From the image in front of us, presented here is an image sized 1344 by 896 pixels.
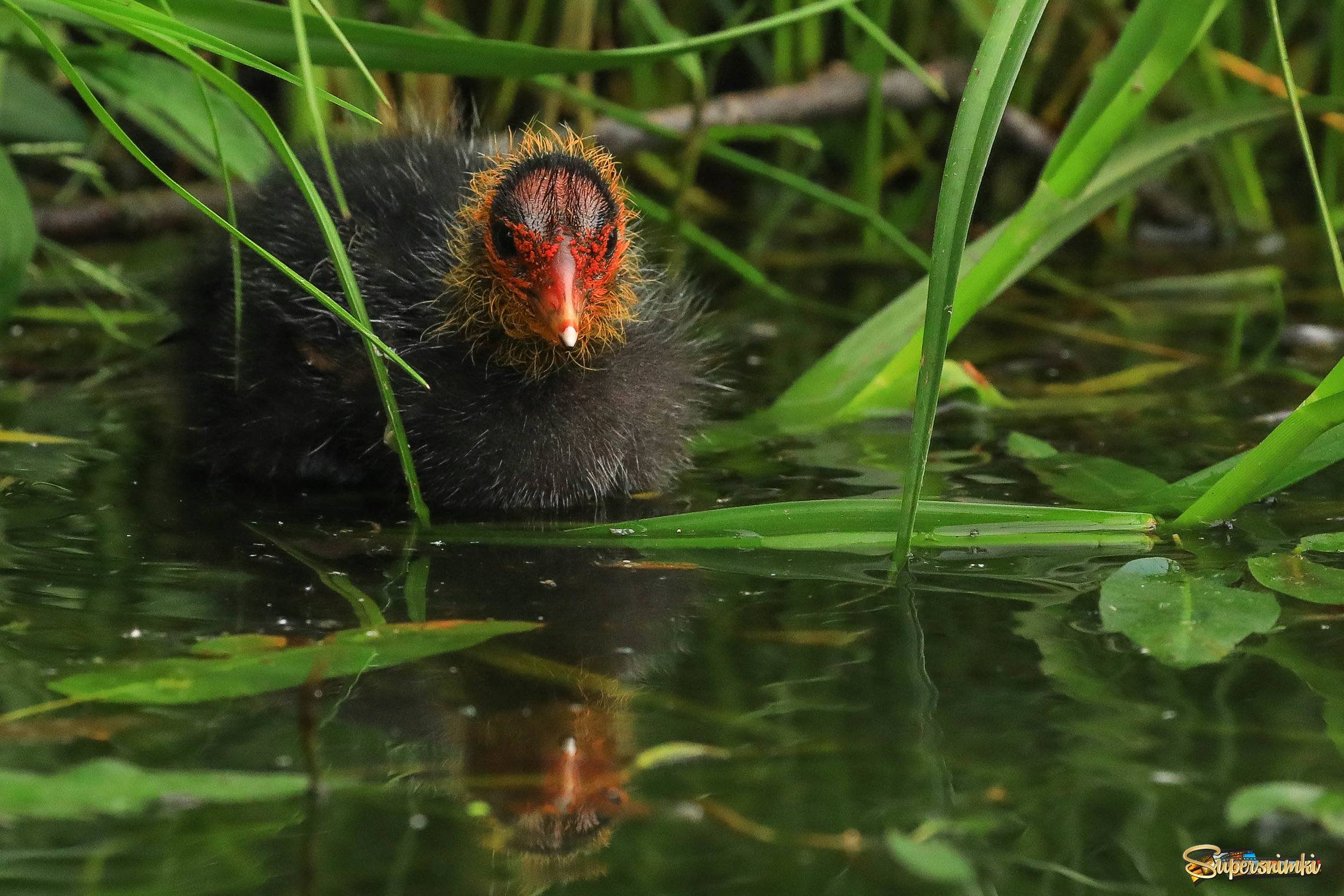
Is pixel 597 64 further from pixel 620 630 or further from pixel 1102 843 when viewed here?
pixel 1102 843

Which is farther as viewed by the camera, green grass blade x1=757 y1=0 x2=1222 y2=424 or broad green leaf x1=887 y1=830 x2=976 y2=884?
green grass blade x1=757 y1=0 x2=1222 y2=424

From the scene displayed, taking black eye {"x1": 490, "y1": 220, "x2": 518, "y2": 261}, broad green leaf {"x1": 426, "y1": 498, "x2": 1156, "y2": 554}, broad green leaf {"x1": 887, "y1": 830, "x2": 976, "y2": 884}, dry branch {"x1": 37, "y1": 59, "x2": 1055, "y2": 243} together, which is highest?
dry branch {"x1": 37, "y1": 59, "x2": 1055, "y2": 243}

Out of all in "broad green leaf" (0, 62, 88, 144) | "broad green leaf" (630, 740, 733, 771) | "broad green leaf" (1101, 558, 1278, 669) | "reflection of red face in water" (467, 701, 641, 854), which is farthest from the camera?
"broad green leaf" (0, 62, 88, 144)

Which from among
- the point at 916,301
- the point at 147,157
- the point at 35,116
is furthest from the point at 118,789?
the point at 35,116

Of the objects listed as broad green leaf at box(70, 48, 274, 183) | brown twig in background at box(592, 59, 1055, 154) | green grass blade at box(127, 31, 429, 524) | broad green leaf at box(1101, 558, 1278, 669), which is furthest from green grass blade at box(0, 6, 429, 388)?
brown twig in background at box(592, 59, 1055, 154)

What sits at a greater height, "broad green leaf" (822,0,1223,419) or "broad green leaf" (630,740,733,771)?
"broad green leaf" (822,0,1223,419)

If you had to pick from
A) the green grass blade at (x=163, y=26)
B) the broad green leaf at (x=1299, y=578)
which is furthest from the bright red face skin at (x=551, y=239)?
the broad green leaf at (x=1299, y=578)

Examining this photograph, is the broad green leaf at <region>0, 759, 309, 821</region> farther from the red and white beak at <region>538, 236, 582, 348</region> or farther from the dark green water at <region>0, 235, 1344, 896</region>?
the red and white beak at <region>538, 236, 582, 348</region>
